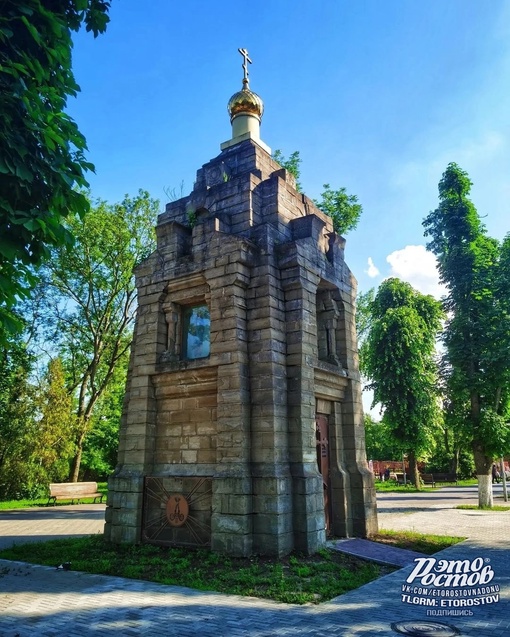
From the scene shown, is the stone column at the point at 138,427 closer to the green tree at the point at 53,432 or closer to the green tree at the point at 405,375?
the green tree at the point at 53,432

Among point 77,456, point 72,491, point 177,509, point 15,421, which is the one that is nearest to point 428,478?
point 77,456

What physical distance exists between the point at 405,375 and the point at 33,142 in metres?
23.4

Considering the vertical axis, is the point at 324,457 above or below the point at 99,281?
below

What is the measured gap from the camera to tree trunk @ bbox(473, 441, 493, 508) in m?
17.7

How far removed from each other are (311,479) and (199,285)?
4463 millimetres

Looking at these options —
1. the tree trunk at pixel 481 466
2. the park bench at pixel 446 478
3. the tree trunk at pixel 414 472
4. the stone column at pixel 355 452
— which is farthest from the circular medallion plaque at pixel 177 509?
the park bench at pixel 446 478

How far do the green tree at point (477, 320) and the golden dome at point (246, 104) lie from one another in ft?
35.4

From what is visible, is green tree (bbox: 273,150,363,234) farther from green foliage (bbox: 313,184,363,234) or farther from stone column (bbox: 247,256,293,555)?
stone column (bbox: 247,256,293,555)

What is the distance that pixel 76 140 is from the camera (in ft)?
19.3

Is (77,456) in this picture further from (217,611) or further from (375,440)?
(375,440)

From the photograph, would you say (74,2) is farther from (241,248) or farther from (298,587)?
(298,587)

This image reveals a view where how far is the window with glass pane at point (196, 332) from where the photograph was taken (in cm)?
1004

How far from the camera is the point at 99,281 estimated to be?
26547mm

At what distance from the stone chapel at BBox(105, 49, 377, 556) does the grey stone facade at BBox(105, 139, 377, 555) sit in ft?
0.09
